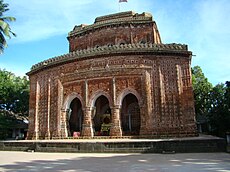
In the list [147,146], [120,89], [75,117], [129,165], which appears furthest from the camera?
[75,117]

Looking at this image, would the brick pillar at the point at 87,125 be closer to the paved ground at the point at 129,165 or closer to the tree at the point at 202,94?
the paved ground at the point at 129,165

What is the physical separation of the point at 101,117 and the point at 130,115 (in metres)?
2.25

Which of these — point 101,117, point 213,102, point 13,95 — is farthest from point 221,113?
point 13,95

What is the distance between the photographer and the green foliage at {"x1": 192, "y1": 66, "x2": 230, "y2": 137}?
48.2ft

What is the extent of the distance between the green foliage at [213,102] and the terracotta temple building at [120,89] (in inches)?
143

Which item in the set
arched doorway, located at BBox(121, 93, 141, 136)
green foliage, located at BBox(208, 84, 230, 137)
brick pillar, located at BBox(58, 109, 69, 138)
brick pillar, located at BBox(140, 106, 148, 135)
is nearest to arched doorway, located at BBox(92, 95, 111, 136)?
arched doorway, located at BBox(121, 93, 141, 136)

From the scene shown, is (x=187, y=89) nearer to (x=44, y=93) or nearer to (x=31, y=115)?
(x=44, y=93)

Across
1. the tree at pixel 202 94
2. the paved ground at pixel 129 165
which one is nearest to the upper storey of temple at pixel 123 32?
the tree at pixel 202 94

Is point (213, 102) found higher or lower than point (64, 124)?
higher

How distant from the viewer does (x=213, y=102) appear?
17766 mm

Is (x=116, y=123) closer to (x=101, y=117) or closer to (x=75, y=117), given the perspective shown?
(x=101, y=117)

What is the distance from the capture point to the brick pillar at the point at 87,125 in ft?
44.9

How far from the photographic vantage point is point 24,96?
77.9 ft

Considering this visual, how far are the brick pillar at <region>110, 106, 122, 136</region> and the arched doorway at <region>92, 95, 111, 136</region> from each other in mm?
1637
